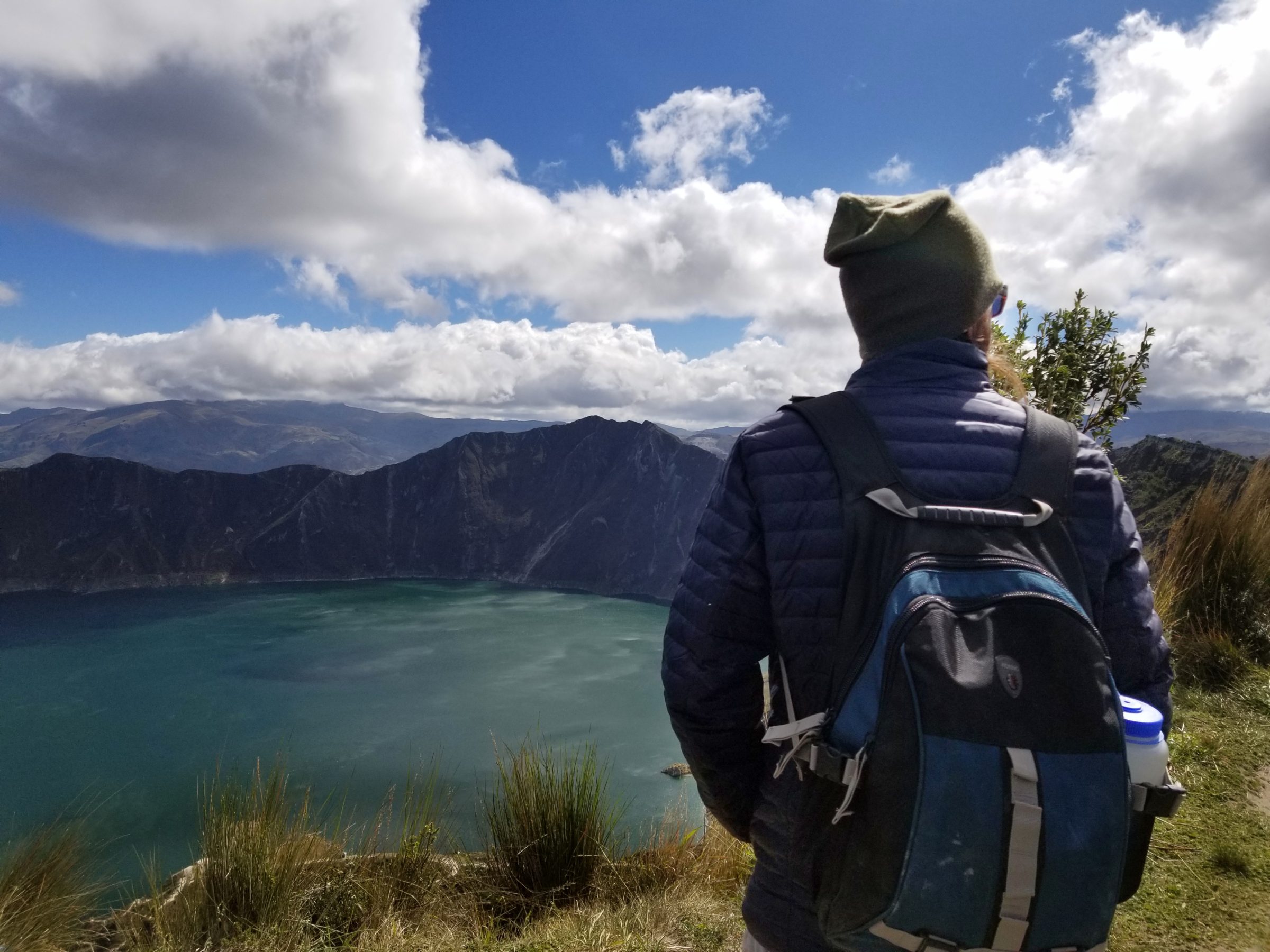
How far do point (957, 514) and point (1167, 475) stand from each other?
17424 millimetres

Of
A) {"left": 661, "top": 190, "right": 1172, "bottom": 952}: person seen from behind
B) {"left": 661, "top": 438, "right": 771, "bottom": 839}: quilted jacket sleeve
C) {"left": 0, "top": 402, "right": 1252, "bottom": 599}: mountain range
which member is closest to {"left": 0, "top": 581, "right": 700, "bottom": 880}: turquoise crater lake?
{"left": 661, "top": 438, "right": 771, "bottom": 839}: quilted jacket sleeve

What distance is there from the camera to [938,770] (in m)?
0.83

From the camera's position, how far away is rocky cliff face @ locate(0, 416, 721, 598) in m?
89.2

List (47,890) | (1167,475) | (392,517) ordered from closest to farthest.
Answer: (47,890) → (1167,475) → (392,517)

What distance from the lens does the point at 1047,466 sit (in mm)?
1019

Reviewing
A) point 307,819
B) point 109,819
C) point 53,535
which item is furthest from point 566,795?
point 53,535

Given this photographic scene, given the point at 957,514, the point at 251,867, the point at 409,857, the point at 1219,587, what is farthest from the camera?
the point at 1219,587

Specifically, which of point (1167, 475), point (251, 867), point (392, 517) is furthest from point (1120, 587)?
point (392, 517)

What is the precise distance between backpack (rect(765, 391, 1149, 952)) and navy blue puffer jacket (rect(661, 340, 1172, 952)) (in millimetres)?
59

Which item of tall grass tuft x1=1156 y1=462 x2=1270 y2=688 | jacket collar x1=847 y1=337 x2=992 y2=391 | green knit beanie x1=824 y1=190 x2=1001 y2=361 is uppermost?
green knit beanie x1=824 y1=190 x2=1001 y2=361

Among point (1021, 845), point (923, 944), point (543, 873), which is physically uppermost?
point (1021, 845)

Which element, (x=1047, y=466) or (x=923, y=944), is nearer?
(x=923, y=944)

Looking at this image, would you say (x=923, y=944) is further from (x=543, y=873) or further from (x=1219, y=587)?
(x=1219, y=587)

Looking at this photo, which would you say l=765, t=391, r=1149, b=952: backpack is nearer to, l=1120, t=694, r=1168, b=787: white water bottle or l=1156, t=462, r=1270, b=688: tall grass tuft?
l=1120, t=694, r=1168, b=787: white water bottle
